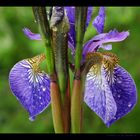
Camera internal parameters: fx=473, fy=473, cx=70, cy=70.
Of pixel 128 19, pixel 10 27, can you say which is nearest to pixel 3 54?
pixel 10 27

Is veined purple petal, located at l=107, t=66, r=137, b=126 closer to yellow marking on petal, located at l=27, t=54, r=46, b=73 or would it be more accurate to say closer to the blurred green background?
yellow marking on petal, located at l=27, t=54, r=46, b=73

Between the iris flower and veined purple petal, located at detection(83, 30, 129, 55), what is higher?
veined purple petal, located at detection(83, 30, 129, 55)

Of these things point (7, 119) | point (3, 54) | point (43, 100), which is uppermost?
point (43, 100)

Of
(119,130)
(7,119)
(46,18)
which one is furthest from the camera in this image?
(7,119)

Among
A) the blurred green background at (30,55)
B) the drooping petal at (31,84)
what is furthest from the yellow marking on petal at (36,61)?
the blurred green background at (30,55)

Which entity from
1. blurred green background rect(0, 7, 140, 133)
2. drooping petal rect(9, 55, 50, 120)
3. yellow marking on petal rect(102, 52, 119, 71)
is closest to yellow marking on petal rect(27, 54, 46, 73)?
drooping petal rect(9, 55, 50, 120)

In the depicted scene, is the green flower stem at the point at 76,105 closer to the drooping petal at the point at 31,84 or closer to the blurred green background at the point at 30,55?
the drooping petal at the point at 31,84
